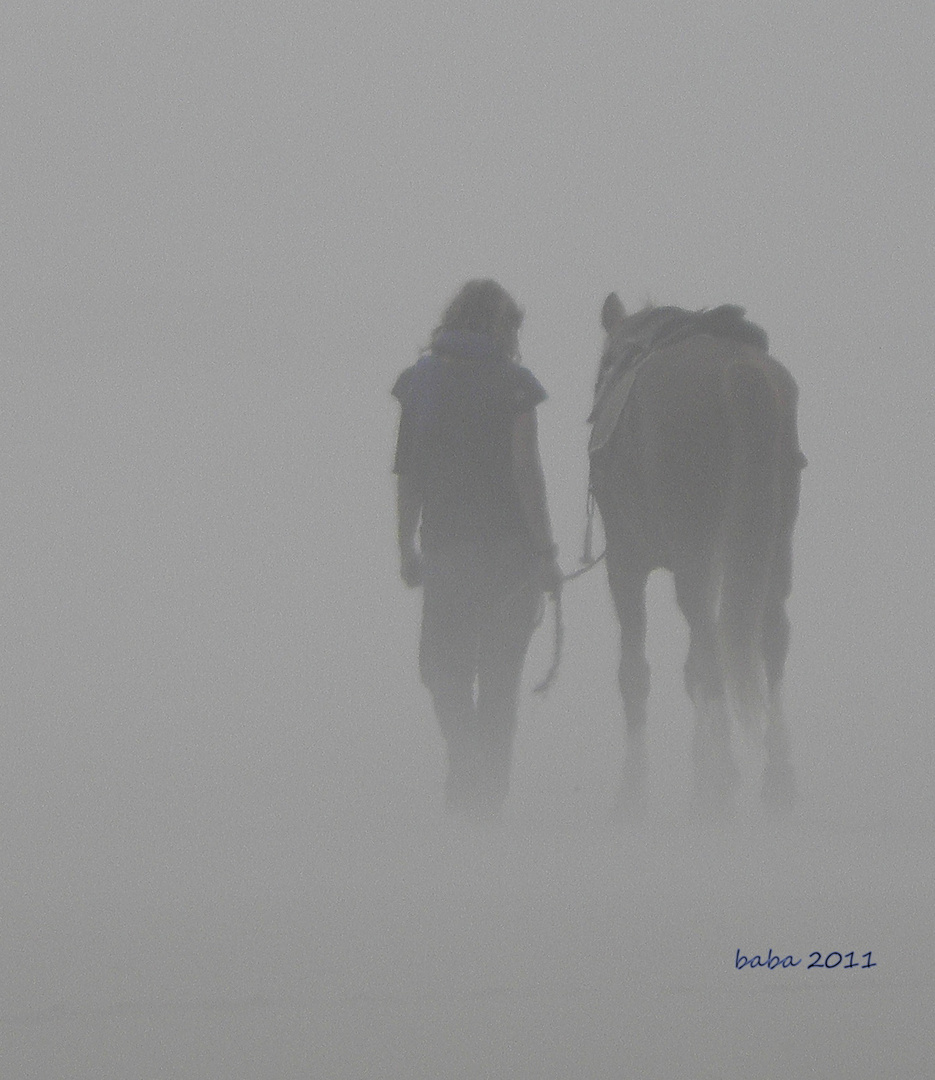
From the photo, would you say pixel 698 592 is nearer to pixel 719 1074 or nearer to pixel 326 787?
pixel 326 787

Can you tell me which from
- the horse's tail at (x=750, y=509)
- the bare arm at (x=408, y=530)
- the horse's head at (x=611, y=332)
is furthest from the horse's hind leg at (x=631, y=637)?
the bare arm at (x=408, y=530)

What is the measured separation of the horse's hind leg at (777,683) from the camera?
6.57m

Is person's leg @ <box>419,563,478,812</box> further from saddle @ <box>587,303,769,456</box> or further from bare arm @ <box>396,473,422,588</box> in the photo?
saddle @ <box>587,303,769,456</box>

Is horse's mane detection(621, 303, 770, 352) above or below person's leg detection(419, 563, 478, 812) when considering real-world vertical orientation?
above

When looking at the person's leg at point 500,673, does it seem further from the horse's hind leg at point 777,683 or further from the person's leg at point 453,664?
the horse's hind leg at point 777,683

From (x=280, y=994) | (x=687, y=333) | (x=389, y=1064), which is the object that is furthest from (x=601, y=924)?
(x=687, y=333)

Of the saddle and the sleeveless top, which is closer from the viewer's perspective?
the sleeveless top

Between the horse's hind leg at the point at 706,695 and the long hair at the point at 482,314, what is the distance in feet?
3.19

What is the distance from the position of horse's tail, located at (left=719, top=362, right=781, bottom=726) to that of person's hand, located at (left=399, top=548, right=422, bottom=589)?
975 mm
